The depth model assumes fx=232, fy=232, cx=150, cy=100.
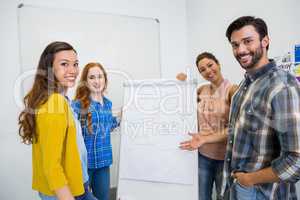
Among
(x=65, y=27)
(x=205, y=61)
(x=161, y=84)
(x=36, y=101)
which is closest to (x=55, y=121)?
(x=36, y=101)

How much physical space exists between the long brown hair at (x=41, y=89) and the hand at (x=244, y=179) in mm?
985

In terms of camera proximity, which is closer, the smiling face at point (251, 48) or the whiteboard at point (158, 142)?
the smiling face at point (251, 48)

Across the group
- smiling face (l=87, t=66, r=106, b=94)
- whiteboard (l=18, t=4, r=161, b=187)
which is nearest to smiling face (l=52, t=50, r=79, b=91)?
smiling face (l=87, t=66, r=106, b=94)

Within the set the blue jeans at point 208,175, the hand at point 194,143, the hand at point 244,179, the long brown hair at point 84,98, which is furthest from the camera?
the long brown hair at point 84,98

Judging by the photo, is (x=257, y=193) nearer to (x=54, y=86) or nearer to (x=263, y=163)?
(x=263, y=163)

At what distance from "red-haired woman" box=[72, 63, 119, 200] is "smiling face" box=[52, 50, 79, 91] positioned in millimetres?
695

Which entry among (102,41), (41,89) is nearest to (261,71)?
(41,89)

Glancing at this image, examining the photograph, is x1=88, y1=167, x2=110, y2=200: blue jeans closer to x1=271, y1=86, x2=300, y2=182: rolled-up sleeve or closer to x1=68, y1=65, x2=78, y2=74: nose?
x1=68, y1=65, x2=78, y2=74: nose

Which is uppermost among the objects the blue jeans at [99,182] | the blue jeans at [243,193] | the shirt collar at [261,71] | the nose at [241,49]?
the nose at [241,49]

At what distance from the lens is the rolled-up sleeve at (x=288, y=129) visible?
95 cm

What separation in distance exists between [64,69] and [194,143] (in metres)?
0.94

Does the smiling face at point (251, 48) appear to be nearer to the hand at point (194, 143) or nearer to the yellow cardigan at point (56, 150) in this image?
the hand at point (194, 143)

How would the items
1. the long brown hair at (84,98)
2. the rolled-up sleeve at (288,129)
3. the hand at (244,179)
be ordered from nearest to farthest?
the rolled-up sleeve at (288,129) → the hand at (244,179) → the long brown hair at (84,98)

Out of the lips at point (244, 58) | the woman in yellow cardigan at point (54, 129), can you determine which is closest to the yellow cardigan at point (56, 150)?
the woman in yellow cardigan at point (54, 129)
